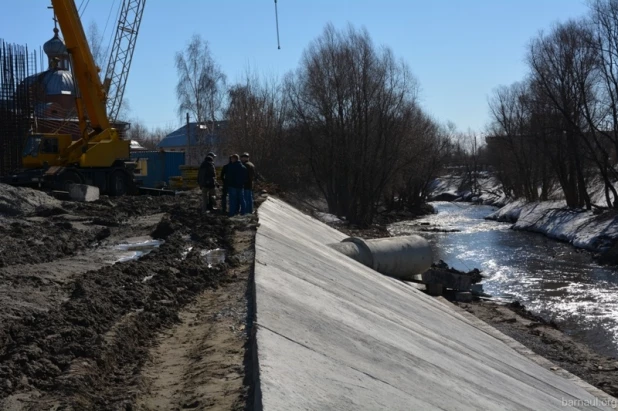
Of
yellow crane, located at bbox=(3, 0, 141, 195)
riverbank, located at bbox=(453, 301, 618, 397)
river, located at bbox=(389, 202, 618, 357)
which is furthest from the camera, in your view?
Answer: yellow crane, located at bbox=(3, 0, 141, 195)

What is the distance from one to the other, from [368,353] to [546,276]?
18615 millimetres

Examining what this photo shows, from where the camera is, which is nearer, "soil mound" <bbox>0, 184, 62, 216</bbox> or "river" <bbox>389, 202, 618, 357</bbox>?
"river" <bbox>389, 202, 618, 357</bbox>

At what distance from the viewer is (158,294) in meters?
8.88

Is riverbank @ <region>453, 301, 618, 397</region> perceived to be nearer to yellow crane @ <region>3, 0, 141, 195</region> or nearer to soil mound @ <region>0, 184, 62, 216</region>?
soil mound @ <region>0, 184, 62, 216</region>

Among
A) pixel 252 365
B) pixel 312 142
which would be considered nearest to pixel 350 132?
pixel 312 142

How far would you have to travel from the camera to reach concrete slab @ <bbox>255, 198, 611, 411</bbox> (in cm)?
528

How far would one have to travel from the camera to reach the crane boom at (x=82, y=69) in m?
28.9

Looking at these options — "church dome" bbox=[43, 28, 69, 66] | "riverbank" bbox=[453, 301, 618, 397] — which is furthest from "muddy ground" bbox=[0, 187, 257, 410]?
"church dome" bbox=[43, 28, 69, 66]

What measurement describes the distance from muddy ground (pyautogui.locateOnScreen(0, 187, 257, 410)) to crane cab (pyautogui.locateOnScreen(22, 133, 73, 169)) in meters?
15.3

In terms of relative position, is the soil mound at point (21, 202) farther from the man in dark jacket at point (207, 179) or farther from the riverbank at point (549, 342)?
the riverbank at point (549, 342)

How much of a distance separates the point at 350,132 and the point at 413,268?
2644cm

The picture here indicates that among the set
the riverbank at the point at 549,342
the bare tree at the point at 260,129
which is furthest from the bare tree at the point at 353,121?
the riverbank at the point at 549,342

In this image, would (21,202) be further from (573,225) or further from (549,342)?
(573,225)

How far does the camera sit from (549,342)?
45.8ft
